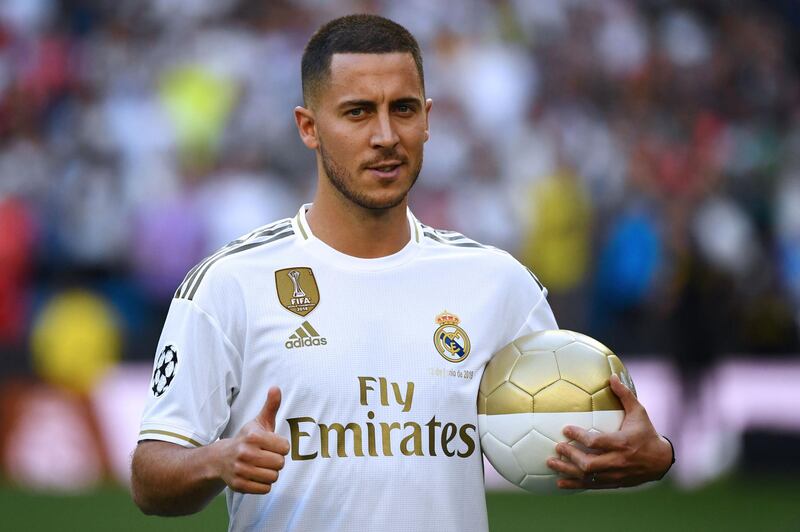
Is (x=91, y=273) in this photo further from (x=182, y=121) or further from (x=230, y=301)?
(x=230, y=301)

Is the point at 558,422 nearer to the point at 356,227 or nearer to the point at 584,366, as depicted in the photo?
the point at 584,366

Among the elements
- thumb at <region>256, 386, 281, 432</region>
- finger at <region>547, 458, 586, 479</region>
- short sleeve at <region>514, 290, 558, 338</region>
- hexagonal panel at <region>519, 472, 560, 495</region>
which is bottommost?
hexagonal panel at <region>519, 472, 560, 495</region>

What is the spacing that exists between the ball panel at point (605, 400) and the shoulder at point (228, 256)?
1082 millimetres

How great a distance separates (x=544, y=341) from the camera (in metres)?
4.15

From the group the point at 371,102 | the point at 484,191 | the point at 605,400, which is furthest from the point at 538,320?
the point at 484,191

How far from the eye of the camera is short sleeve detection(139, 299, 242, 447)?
12.7 ft

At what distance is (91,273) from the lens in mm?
12422

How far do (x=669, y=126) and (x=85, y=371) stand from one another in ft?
22.5

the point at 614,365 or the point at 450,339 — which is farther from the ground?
the point at 450,339

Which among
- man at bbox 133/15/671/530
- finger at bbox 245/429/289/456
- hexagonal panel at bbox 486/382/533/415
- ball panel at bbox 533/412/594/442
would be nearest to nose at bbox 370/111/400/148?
man at bbox 133/15/671/530

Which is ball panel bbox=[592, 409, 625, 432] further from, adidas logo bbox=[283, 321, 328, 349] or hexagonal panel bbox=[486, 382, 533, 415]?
adidas logo bbox=[283, 321, 328, 349]

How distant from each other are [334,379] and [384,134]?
2.46 ft

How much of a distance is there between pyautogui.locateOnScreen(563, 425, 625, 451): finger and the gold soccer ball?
0.28ft

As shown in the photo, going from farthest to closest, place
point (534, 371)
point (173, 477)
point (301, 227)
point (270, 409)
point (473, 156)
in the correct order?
1. point (473, 156)
2. point (301, 227)
3. point (534, 371)
4. point (173, 477)
5. point (270, 409)
